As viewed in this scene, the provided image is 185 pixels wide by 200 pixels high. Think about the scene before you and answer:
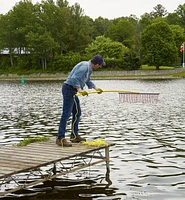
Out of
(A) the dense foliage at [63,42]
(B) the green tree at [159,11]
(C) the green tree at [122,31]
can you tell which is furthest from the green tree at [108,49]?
(B) the green tree at [159,11]

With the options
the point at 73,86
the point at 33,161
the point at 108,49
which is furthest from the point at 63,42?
the point at 33,161

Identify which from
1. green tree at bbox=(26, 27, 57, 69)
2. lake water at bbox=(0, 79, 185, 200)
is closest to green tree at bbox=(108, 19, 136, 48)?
green tree at bbox=(26, 27, 57, 69)

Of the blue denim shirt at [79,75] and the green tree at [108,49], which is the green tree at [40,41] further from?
the blue denim shirt at [79,75]

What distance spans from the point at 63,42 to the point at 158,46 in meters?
32.4

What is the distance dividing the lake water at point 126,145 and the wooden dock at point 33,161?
0.54 meters

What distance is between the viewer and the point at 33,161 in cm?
1009

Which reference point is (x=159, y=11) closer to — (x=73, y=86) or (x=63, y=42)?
(x=63, y=42)

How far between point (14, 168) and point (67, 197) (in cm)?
155

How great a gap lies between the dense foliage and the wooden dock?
87.9 metres

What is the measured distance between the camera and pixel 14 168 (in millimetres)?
9547

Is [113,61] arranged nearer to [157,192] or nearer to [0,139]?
[0,139]

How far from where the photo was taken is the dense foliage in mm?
101750

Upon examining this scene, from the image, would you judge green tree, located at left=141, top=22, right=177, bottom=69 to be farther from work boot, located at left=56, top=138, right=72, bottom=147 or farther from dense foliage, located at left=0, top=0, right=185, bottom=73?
work boot, located at left=56, top=138, right=72, bottom=147

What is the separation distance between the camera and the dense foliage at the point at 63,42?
101750mm
